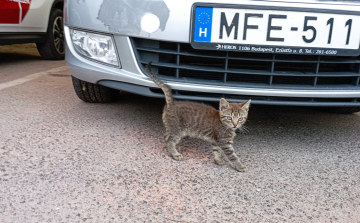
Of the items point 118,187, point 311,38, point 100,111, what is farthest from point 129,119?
point 311,38

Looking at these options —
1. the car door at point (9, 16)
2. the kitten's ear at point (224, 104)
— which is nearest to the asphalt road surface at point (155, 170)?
the kitten's ear at point (224, 104)

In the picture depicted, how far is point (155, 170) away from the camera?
7.13ft

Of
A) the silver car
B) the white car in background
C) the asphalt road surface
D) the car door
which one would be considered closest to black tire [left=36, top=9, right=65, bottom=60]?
the white car in background

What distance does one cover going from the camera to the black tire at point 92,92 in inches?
123

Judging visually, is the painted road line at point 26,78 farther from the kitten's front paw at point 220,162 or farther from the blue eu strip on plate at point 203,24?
the kitten's front paw at point 220,162

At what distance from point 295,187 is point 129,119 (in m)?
1.52

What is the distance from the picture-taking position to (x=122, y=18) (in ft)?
7.79

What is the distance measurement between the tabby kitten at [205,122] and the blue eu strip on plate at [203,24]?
0.38m

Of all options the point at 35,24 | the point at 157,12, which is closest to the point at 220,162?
the point at 157,12

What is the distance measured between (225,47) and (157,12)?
490mm

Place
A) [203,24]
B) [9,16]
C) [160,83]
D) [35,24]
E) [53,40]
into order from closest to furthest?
[203,24]
[160,83]
[9,16]
[35,24]
[53,40]

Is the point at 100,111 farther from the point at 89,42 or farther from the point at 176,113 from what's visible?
the point at 176,113

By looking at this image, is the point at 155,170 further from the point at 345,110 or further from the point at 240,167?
the point at 345,110

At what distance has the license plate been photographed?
224 centimetres
